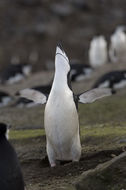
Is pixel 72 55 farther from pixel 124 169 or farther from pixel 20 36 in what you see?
pixel 124 169

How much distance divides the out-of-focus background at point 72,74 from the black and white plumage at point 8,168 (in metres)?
0.69

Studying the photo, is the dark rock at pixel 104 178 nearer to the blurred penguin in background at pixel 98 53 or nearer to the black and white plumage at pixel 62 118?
the black and white plumage at pixel 62 118

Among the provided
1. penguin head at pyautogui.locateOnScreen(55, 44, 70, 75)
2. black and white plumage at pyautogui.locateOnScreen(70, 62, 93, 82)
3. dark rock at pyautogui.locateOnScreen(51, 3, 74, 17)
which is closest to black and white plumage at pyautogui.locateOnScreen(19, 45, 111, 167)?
penguin head at pyautogui.locateOnScreen(55, 44, 70, 75)

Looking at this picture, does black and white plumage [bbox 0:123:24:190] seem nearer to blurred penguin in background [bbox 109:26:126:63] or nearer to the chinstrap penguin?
the chinstrap penguin

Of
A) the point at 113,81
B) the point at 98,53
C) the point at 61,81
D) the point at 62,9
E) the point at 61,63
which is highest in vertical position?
the point at 62,9

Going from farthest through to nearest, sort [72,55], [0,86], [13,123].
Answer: [72,55] < [0,86] < [13,123]

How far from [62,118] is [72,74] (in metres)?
12.7

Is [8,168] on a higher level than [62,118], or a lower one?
lower

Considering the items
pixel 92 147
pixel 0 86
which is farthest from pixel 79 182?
pixel 0 86

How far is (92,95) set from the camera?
29.3 ft

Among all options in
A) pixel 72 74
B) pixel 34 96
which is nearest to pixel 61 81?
pixel 34 96

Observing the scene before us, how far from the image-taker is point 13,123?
13773 mm

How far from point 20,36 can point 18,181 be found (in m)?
34.7

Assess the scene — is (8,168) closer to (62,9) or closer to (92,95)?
(92,95)
